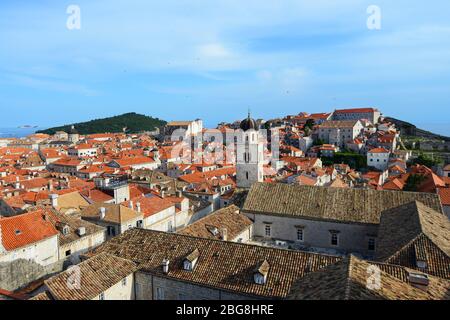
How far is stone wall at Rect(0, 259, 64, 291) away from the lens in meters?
22.1

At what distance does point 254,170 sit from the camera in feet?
141

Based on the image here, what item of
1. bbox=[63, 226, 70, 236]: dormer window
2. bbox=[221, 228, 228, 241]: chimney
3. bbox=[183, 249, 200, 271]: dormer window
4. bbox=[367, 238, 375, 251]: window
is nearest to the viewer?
bbox=[183, 249, 200, 271]: dormer window

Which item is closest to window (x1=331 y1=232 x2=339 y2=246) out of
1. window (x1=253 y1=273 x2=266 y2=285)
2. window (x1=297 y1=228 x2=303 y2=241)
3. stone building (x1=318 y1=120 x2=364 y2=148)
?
window (x1=297 y1=228 x2=303 y2=241)

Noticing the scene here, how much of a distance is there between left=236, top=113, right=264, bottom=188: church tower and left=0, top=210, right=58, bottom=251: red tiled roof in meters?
23.6

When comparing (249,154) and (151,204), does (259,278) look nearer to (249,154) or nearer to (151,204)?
(151,204)

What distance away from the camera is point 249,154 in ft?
141

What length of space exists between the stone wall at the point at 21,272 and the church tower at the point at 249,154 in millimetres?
24214

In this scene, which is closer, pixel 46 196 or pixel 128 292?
pixel 128 292

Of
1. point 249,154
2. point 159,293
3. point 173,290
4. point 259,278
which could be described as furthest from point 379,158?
point 159,293

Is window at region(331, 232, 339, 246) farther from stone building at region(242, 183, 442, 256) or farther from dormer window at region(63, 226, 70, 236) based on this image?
dormer window at region(63, 226, 70, 236)

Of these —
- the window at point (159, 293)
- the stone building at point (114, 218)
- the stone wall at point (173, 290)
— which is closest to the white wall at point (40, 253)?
the stone building at point (114, 218)
